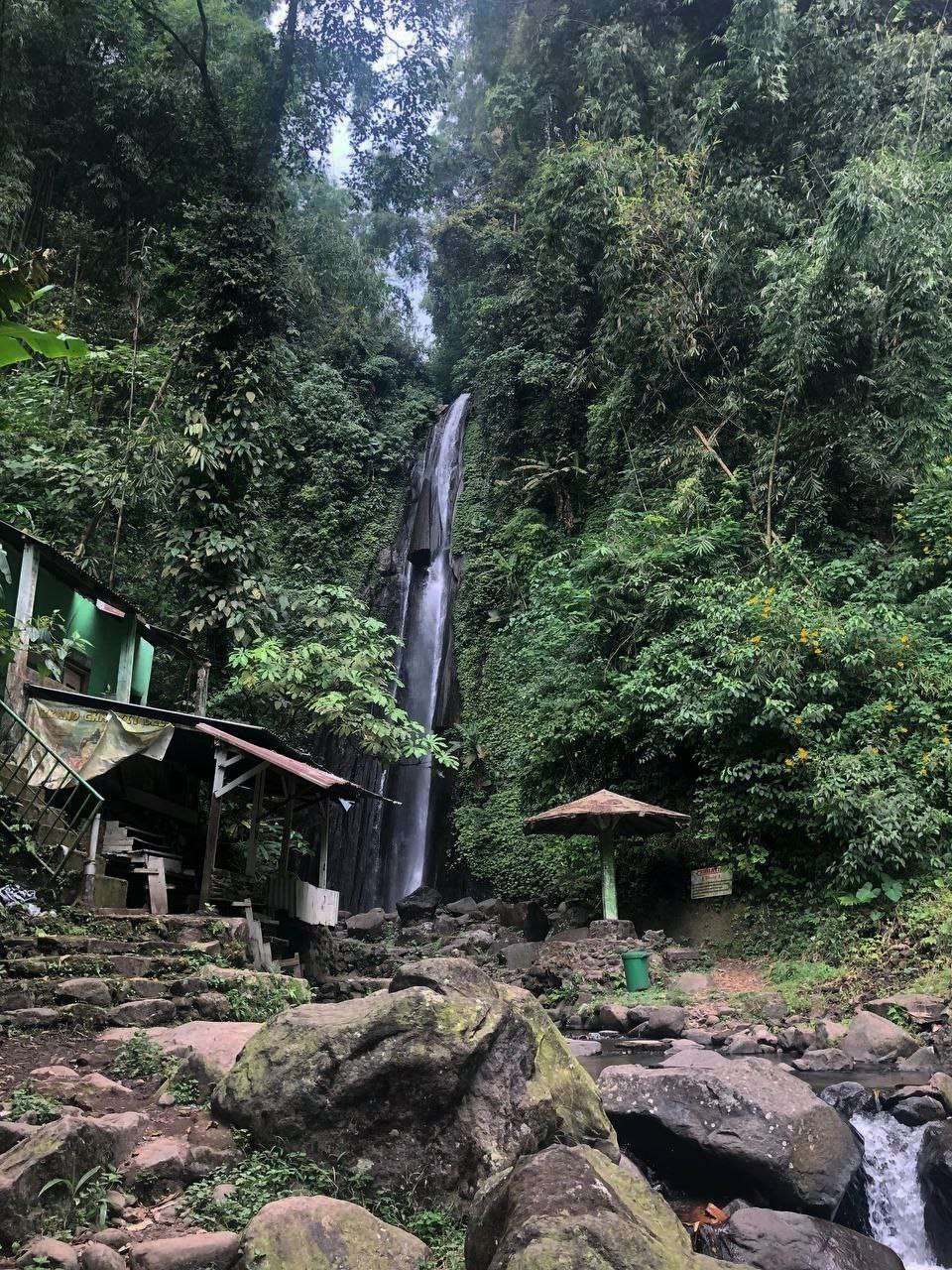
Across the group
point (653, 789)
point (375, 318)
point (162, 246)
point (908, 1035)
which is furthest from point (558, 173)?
point (908, 1035)

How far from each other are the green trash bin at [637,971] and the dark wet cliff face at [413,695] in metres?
8.62

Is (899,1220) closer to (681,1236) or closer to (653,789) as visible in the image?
(681,1236)

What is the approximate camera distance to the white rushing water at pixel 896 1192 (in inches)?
207

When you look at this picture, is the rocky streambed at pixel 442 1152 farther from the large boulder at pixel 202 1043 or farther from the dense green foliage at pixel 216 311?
the dense green foliage at pixel 216 311

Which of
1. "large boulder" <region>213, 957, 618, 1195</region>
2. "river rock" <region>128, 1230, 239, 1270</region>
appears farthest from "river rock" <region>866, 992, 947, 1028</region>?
"river rock" <region>128, 1230, 239, 1270</region>

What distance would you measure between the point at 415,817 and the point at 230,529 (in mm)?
8038

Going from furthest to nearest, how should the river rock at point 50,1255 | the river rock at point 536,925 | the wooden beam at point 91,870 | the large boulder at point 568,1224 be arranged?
1. the river rock at point 536,925
2. the wooden beam at point 91,870
3. the river rock at point 50,1255
4. the large boulder at point 568,1224

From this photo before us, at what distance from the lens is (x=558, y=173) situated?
19.9 meters

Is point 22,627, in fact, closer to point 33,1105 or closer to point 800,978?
point 33,1105

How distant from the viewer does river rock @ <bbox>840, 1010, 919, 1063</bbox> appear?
773cm

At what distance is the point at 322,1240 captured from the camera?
10.6 ft

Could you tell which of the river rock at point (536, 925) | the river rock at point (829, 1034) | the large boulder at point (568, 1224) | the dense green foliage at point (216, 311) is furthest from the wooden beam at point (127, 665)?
the large boulder at point (568, 1224)

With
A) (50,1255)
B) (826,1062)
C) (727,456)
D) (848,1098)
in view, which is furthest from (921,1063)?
(727,456)

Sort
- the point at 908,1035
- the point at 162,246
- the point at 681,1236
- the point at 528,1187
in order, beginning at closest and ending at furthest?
the point at 528,1187 < the point at 681,1236 < the point at 908,1035 < the point at 162,246
